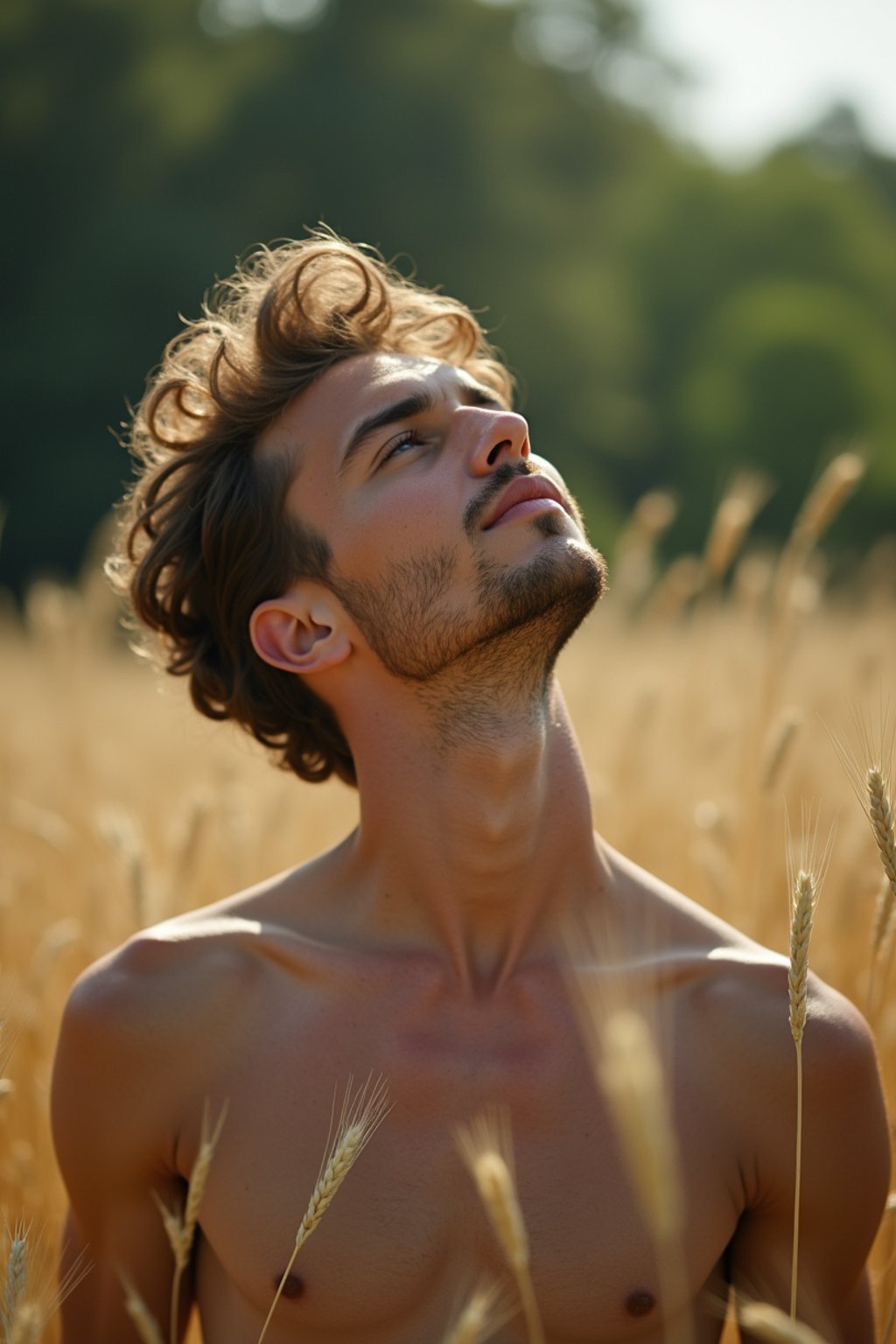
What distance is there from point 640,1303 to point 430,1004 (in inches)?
21.3

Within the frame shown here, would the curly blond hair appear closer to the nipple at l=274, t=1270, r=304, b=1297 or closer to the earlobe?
the earlobe

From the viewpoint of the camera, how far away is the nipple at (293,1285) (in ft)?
6.02

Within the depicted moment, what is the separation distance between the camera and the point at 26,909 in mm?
3260

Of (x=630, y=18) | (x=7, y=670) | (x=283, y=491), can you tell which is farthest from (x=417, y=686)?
(x=630, y=18)

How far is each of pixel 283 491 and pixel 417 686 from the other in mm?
523

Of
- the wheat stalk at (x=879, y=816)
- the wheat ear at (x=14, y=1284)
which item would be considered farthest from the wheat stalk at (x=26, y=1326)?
the wheat stalk at (x=879, y=816)

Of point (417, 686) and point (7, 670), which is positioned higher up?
point (417, 686)

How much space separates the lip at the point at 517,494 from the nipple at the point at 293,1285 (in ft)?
4.01

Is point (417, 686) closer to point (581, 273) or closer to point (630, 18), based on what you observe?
point (581, 273)

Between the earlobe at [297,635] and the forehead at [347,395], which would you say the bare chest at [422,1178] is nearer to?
the earlobe at [297,635]

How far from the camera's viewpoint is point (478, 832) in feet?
6.97

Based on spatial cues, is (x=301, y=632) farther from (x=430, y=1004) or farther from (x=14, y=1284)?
(x=14, y=1284)

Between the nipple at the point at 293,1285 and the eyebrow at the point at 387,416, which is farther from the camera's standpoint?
the eyebrow at the point at 387,416

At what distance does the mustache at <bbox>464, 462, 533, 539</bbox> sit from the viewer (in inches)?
84.2
